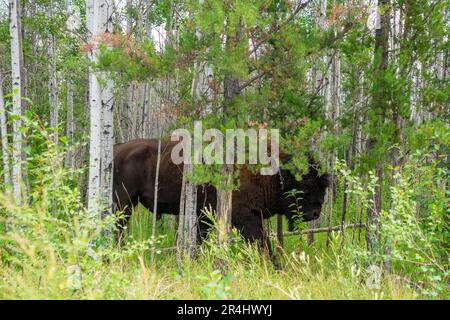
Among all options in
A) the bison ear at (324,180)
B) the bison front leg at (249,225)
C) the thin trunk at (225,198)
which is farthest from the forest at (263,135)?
the bison ear at (324,180)

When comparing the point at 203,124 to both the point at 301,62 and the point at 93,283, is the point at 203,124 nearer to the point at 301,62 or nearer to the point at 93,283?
the point at 301,62

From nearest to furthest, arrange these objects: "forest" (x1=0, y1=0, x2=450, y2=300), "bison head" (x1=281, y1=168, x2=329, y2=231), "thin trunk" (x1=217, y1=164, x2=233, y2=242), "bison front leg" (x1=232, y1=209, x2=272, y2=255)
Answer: "forest" (x1=0, y1=0, x2=450, y2=300) < "thin trunk" (x1=217, y1=164, x2=233, y2=242) < "bison front leg" (x1=232, y1=209, x2=272, y2=255) < "bison head" (x1=281, y1=168, x2=329, y2=231)

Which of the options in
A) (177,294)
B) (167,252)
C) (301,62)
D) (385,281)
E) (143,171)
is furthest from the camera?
(143,171)

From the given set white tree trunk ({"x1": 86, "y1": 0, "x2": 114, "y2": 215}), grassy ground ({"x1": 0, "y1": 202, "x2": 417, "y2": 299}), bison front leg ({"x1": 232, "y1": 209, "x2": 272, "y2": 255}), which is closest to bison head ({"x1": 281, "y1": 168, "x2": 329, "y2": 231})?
bison front leg ({"x1": 232, "y1": 209, "x2": 272, "y2": 255})

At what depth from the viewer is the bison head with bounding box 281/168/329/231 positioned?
6.68 meters

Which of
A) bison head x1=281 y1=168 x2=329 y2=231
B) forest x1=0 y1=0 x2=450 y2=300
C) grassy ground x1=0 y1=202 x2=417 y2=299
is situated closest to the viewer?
grassy ground x1=0 y1=202 x2=417 y2=299

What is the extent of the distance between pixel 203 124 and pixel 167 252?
2972 mm

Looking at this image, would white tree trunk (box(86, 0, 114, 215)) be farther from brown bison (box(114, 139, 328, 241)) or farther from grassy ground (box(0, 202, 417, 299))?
grassy ground (box(0, 202, 417, 299))

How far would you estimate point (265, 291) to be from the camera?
12.5 feet

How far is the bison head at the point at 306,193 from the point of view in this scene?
21.9 ft

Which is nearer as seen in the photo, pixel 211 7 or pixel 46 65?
pixel 211 7

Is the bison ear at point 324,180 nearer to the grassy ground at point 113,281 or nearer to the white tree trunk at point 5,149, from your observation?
the grassy ground at point 113,281

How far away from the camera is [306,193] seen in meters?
6.75
